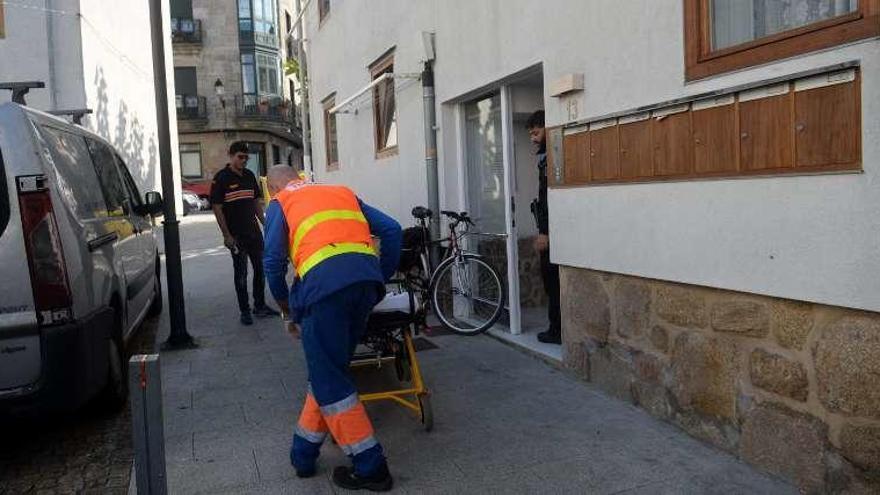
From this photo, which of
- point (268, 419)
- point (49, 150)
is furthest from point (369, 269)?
point (49, 150)

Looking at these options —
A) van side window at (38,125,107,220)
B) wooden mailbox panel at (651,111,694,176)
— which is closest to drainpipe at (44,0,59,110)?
van side window at (38,125,107,220)

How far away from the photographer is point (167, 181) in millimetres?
6805

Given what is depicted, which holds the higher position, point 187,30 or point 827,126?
point 187,30

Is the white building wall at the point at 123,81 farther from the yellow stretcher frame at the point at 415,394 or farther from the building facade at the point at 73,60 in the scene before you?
the yellow stretcher frame at the point at 415,394

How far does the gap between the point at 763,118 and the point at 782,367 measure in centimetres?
112

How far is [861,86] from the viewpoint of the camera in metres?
3.00

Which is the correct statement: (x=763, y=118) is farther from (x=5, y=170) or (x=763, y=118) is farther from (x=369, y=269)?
(x=5, y=170)

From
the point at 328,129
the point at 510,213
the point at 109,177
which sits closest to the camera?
the point at 109,177

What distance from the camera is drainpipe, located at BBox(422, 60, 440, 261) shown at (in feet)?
25.0

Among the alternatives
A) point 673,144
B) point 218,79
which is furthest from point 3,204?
point 218,79

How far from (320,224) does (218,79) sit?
39.5m

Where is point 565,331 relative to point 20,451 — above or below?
above

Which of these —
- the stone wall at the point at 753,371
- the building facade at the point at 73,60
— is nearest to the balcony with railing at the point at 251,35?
the building facade at the point at 73,60

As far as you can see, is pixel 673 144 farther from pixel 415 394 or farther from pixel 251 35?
pixel 251 35
